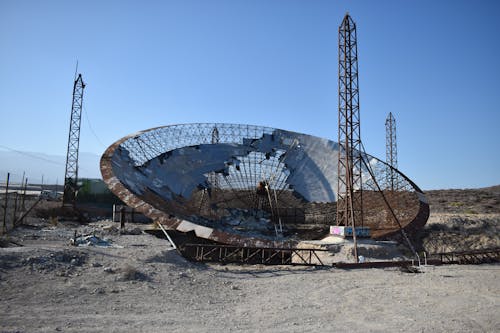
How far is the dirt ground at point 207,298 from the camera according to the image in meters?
11.5

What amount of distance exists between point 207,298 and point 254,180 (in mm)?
28774

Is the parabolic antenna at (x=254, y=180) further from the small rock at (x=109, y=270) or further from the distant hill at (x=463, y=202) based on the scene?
the distant hill at (x=463, y=202)

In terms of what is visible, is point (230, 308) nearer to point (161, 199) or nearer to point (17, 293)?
point (17, 293)

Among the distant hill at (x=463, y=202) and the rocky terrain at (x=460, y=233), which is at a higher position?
the distant hill at (x=463, y=202)

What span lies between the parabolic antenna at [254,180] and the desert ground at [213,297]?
1245 centimetres

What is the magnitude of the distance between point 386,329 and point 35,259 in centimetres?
1319

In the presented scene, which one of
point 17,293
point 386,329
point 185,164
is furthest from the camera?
point 185,164

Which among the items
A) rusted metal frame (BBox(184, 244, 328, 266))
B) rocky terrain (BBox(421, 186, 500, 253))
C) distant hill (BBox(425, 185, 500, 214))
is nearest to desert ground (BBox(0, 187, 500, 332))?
rusted metal frame (BBox(184, 244, 328, 266))

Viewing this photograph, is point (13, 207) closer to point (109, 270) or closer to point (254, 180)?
point (254, 180)

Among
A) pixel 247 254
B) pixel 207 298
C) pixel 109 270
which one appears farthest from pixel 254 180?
pixel 207 298

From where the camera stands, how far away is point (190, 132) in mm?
41875

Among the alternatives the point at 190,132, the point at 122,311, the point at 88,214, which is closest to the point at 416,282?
the point at 122,311

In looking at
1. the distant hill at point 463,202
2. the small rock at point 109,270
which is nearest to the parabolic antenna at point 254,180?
the small rock at point 109,270

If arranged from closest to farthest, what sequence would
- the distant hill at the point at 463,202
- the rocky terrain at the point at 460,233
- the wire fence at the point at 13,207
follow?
the wire fence at the point at 13,207, the rocky terrain at the point at 460,233, the distant hill at the point at 463,202
